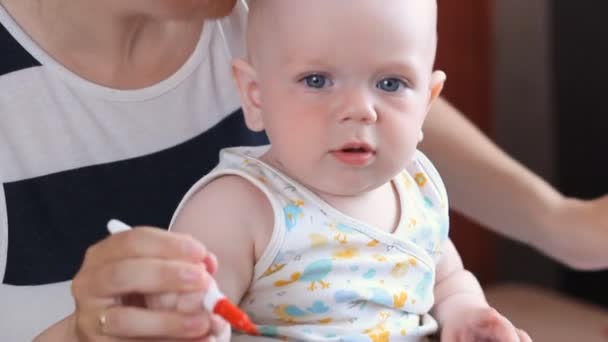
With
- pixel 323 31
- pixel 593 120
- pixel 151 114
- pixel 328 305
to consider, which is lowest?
pixel 593 120

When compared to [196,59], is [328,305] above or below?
below

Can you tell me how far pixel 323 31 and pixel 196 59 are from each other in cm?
38

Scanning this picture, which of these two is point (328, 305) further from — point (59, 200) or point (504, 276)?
point (504, 276)

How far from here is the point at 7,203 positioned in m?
1.14

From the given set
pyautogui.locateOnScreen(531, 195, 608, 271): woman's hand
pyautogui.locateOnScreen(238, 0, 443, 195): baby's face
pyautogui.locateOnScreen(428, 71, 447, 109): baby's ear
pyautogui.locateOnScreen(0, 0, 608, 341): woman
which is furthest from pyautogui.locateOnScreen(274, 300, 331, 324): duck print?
pyautogui.locateOnScreen(531, 195, 608, 271): woman's hand

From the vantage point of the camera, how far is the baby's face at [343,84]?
877 mm

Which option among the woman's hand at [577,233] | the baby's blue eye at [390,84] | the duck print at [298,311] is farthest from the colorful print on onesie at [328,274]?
the woman's hand at [577,233]

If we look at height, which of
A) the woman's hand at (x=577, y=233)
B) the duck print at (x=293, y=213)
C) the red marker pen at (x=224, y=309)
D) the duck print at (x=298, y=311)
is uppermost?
the duck print at (x=293, y=213)

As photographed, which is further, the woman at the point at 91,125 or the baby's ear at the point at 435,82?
the woman at the point at 91,125

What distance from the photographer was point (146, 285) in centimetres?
78

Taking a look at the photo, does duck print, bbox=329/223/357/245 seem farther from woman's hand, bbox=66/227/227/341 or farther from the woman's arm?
the woman's arm

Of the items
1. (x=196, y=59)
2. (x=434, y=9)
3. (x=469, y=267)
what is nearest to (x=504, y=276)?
(x=469, y=267)

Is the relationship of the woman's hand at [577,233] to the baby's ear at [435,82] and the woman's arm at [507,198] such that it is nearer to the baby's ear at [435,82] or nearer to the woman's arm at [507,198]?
the woman's arm at [507,198]

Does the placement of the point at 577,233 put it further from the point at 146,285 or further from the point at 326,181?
the point at 146,285
